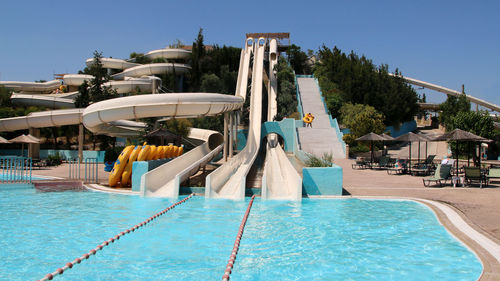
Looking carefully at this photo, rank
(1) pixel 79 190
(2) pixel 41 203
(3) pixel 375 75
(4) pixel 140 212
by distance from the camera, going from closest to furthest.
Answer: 1. (4) pixel 140 212
2. (2) pixel 41 203
3. (1) pixel 79 190
4. (3) pixel 375 75

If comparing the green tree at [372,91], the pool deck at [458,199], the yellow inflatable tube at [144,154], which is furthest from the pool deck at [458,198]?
the green tree at [372,91]

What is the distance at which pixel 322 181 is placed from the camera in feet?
35.1

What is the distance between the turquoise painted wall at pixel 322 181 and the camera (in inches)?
417

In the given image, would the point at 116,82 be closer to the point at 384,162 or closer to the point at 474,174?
the point at 384,162

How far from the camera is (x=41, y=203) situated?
9.70 metres

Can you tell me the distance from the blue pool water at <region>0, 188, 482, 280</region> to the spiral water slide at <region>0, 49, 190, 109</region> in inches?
1114

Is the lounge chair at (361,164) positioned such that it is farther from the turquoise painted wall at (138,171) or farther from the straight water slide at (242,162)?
the turquoise painted wall at (138,171)

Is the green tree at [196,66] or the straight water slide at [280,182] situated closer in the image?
the straight water slide at [280,182]

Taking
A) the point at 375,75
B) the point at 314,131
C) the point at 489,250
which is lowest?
the point at 489,250

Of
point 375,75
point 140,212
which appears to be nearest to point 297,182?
point 140,212

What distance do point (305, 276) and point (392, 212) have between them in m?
4.49

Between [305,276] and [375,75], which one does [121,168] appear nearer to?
[305,276]

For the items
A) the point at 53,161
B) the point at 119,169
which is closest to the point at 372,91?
the point at 53,161

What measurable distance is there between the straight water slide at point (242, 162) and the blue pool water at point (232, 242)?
1.10 metres
